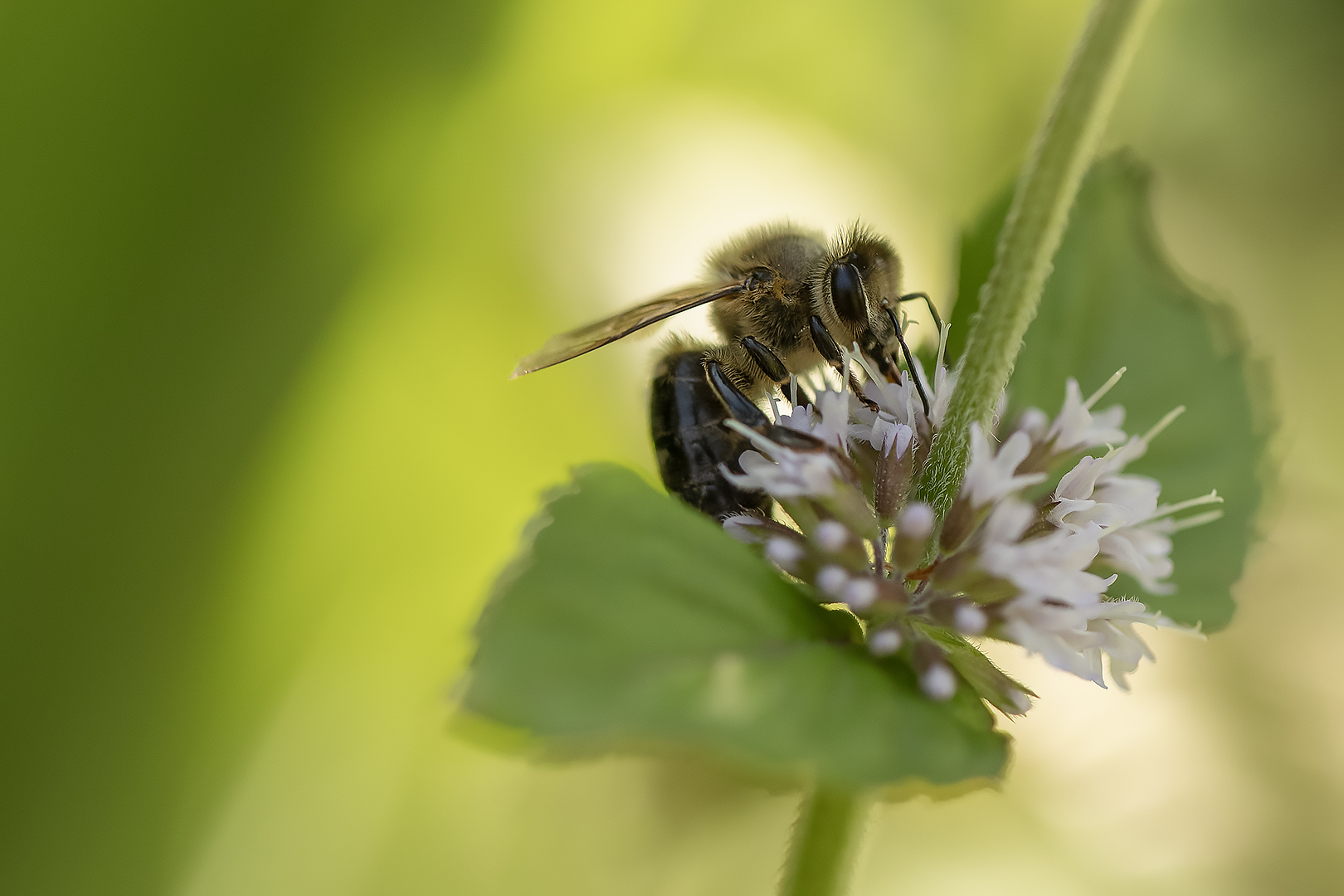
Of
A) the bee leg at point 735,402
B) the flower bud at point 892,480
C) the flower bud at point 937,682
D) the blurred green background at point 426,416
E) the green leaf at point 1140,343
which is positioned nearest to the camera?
the flower bud at point 937,682

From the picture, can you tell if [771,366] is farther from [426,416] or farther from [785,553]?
[426,416]

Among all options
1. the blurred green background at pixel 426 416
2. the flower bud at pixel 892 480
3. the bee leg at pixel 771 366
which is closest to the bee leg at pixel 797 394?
the bee leg at pixel 771 366

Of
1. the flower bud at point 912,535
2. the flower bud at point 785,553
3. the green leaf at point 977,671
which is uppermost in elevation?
the flower bud at point 912,535

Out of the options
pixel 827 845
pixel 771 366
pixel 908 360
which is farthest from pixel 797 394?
pixel 827 845

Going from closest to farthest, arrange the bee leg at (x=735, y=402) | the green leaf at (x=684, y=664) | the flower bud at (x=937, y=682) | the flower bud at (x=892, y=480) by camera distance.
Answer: the green leaf at (x=684, y=664) < the flower bud at (x=937, y=682) < the flower bud at (x=892, y=480) < the bee leg at (x=735, y=402)

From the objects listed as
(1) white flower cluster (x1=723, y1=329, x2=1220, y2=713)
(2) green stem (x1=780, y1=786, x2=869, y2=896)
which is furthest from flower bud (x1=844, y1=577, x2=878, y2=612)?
(2) green stem (x1=780, y1=786, x2=869, y2=896)

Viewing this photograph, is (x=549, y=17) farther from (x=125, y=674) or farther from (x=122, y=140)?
(x=125, y=674)

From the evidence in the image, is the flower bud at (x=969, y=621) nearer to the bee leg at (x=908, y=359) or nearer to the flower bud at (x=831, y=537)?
the flower bud at (x=831, y=537)
